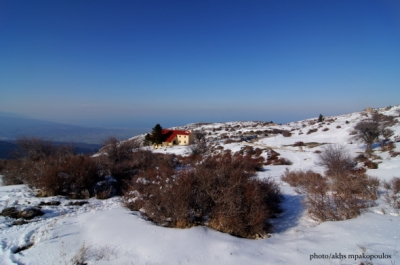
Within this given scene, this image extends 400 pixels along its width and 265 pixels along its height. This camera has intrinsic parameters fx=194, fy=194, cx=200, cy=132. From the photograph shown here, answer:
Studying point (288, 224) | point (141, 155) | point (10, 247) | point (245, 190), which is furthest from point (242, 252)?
point (141, 155)

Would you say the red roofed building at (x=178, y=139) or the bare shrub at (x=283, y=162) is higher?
the red roofed building at (x=178, y=139)

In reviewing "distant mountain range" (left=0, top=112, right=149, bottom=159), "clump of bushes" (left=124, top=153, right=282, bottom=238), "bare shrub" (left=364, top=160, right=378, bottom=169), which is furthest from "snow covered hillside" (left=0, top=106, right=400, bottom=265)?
"distant mountain range" (left=0, top=112, right=149, bottom=159)

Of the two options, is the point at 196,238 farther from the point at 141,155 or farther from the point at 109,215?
the point at 141,155

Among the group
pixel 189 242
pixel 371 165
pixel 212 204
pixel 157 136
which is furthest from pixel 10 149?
pixel 371 165

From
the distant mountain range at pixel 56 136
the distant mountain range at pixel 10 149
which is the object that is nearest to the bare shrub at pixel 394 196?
the distant mountain range at pixel 56 136

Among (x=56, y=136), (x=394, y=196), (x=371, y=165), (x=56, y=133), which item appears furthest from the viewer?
(x=56, y=133)

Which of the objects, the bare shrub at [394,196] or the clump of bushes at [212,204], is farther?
the bare shrub at [394,196]

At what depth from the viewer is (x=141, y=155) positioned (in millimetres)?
20500

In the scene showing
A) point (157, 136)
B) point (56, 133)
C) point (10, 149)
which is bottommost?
point (56, 133)

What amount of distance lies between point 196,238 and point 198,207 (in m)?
1.33

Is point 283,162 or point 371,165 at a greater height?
point 371,165

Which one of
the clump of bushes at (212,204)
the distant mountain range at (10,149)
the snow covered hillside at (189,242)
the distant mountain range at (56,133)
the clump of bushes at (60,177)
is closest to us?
the snow covered hillside at (189,242)

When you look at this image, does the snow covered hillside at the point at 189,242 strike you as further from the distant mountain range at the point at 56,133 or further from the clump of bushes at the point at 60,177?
the distant mountain range at the point at 56,133

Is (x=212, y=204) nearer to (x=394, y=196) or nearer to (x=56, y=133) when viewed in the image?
(x=394, y=196)
